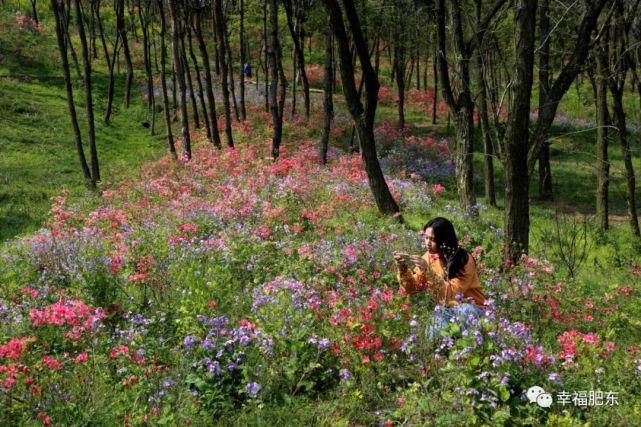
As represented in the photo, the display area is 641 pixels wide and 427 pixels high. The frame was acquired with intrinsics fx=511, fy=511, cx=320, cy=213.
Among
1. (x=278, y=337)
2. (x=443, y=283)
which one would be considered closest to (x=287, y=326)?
(x=278, y=337)

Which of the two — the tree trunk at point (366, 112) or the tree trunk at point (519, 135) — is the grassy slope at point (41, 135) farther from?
the tree trunk at point (519, 135)

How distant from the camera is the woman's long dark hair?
5.27 metres

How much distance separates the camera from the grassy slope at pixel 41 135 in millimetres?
15039

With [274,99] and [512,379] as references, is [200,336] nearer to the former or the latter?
[512,379]

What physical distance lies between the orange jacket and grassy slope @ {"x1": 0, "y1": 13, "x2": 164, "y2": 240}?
33.0ft

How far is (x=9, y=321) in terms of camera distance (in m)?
5.30

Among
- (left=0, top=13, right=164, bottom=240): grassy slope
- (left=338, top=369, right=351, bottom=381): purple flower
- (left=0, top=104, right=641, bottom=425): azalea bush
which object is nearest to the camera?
(left=0, top=104, right=641, bottom=425): azalea bush

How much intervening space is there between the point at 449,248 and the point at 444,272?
0.28 metres

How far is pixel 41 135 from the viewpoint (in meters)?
21.7

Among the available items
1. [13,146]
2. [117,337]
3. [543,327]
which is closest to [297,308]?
[117,337]

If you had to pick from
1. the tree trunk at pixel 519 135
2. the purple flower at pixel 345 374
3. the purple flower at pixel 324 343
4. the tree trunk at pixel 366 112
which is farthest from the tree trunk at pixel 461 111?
the purple flower at pixel 345 374

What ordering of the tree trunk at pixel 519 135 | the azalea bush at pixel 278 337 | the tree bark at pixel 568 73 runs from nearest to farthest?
the azalea bush at pixel 278 337
the tree trunk at pixel 519 135
the tree bark at pixel 568 73

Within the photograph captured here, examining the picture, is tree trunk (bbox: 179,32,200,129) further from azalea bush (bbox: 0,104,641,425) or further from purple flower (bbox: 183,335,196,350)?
purple flower (bbox: 183,335,196,350)

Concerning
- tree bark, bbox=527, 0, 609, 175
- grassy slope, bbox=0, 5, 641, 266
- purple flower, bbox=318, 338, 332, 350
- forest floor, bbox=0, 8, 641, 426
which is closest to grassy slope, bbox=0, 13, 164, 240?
grassy slope, bbox=0, 5, 641, 266
